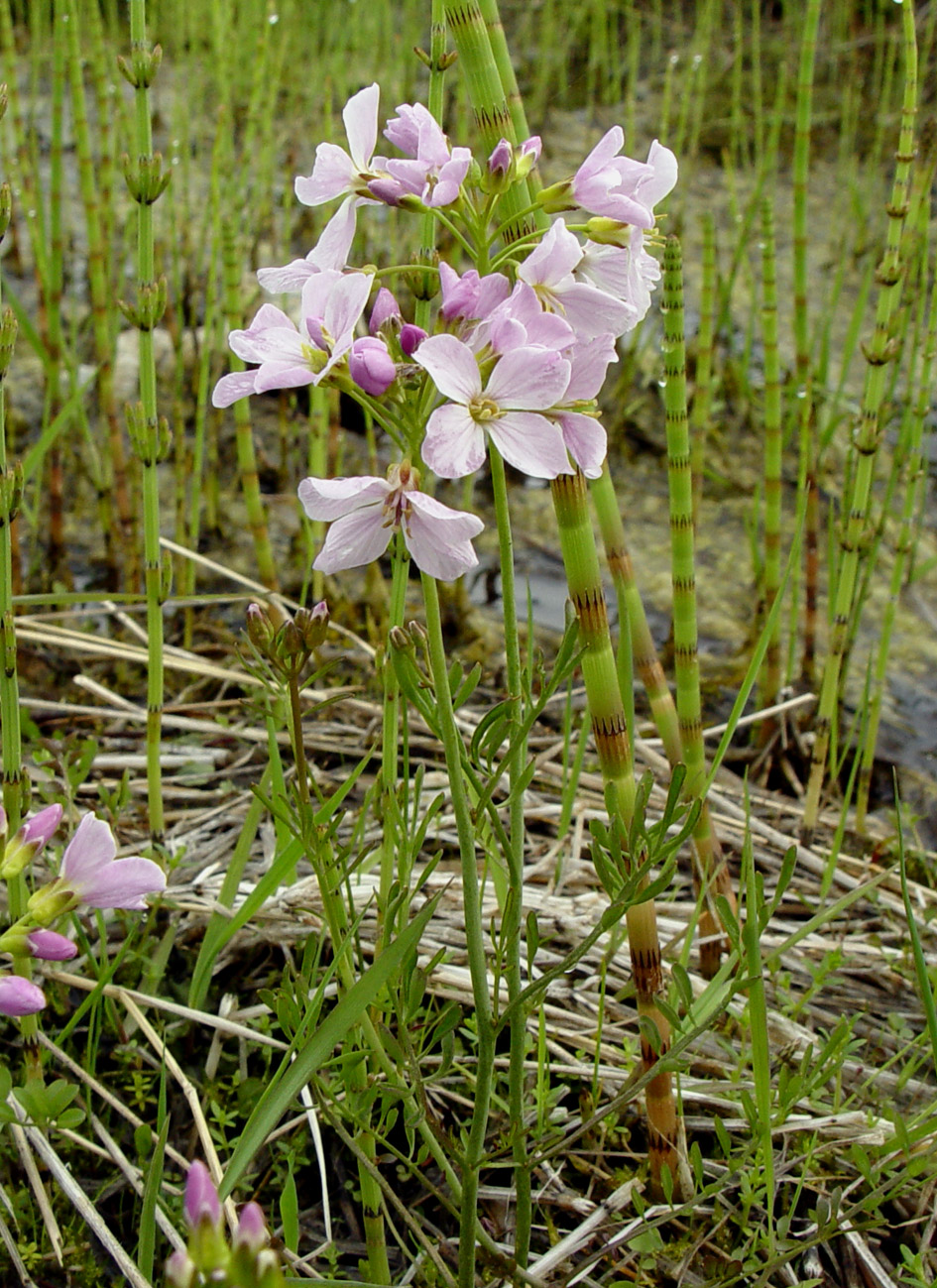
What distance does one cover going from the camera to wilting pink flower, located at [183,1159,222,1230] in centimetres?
46

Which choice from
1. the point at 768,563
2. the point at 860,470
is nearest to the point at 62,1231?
the point at 860,470

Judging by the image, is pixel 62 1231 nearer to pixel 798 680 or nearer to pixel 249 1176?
pixel 249 1176

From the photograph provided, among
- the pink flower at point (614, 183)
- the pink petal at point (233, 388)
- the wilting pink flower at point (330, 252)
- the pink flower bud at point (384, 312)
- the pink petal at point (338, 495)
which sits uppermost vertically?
the pink flower at point (614, 183)

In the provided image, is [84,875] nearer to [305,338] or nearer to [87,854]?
[87,854]

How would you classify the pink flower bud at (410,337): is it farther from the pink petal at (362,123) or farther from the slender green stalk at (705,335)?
the slender green stalk at (705,335)

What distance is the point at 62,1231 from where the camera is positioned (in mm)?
1025

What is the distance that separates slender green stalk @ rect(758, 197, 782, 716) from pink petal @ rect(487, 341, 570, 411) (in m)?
1.11

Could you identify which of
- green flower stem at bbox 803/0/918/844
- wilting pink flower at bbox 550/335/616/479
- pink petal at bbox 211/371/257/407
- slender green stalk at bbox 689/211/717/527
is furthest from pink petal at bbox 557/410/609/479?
slender green stalk at bbox 689/211/717/527

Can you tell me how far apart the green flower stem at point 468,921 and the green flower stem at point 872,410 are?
2.75 feet

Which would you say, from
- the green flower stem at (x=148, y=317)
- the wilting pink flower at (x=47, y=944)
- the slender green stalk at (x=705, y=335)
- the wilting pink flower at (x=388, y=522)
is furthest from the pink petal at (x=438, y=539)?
the slender green stalk at (x=705, y=335)

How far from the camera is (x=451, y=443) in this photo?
635 millimetres

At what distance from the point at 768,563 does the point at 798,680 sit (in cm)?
30

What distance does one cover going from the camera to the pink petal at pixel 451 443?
24.7 inches

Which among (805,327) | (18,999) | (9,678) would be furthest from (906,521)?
(18,999)
